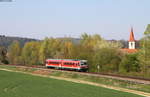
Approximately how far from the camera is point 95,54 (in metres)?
59.3

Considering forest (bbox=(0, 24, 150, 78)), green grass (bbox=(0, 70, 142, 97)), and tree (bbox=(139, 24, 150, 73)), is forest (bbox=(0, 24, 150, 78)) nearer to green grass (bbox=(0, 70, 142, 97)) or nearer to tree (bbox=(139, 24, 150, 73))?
tree (bbox=(139, 24, 150, 73))

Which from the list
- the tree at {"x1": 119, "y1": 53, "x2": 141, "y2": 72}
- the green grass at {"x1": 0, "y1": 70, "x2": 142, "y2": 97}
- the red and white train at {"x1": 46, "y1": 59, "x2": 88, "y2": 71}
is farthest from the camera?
the tree at {"x1": 119, "y1": 53, "x2": 141, "y2": 72}

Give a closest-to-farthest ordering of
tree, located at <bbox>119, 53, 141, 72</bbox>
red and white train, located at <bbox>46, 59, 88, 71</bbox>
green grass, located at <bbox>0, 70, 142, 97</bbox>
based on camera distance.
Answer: green grass, located at <bbox>0, 70, 142, 97</bbox> → red and white train, located at <bbox>46, 59, 88, 71</bbox> → tree, located at <bbox>119, 53, 141, 72</bbox>

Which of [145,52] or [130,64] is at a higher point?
[145,52]

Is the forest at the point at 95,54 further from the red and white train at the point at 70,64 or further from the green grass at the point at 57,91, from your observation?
the green grass at the point at 57,91

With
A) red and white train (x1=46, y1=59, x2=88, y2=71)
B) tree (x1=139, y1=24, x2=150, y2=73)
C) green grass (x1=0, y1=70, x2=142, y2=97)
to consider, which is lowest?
green grass (x1=0, y1=70, x2=142, y2=97)

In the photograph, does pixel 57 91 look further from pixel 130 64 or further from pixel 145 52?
pixel 130 64

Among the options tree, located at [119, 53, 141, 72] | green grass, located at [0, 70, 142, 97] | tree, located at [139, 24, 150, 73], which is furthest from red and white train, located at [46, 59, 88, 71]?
green grass, located at [0, 70, 142, 97]

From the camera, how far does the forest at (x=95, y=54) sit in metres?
47.0

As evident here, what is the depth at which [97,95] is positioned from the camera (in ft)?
79.8

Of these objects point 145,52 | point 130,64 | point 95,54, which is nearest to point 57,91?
point 145,52

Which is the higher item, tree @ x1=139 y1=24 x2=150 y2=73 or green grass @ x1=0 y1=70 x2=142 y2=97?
tree @ x1=139 y1=24 x2=150 y2=73

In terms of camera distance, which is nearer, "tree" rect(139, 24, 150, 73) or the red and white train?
"tree" rect(139, 24, 150, 73)

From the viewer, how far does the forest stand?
154 ft
